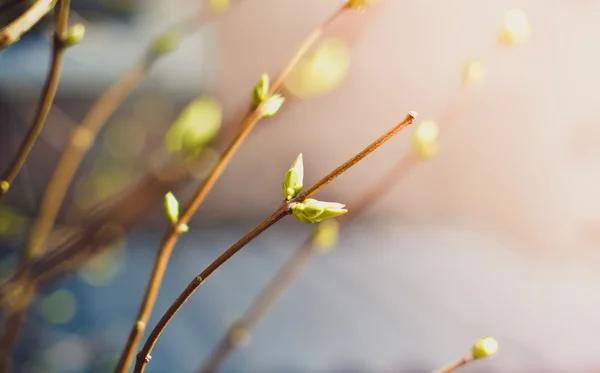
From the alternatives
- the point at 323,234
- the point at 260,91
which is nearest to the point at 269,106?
the point at 260,91

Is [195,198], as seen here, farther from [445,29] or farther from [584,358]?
[445,29]

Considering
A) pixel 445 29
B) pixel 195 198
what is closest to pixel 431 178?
pixel 445 29

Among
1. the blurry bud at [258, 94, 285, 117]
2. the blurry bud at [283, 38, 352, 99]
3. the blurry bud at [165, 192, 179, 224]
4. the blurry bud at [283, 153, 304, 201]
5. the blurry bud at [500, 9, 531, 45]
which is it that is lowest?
the blurry bud at [283, 153, 304, 201]

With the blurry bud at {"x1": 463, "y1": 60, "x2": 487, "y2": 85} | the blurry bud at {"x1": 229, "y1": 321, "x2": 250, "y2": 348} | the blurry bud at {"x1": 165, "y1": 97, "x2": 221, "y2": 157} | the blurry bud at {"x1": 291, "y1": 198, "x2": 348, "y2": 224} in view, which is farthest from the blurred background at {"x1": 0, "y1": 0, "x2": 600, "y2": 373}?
the blurry bud at {"x1": 291, "y1": 198, "x2": 348, "y2": 224}

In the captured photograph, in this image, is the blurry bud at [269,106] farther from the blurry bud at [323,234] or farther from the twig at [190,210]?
the blurry bud at [323,234]

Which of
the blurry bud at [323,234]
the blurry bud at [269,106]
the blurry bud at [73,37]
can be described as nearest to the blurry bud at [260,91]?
the blurry bud at [269,106]

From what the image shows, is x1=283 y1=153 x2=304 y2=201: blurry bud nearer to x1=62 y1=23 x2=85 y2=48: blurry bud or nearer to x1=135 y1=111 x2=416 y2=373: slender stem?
→ x1=135 y1=111 x2=416 y2=373: slender stem
